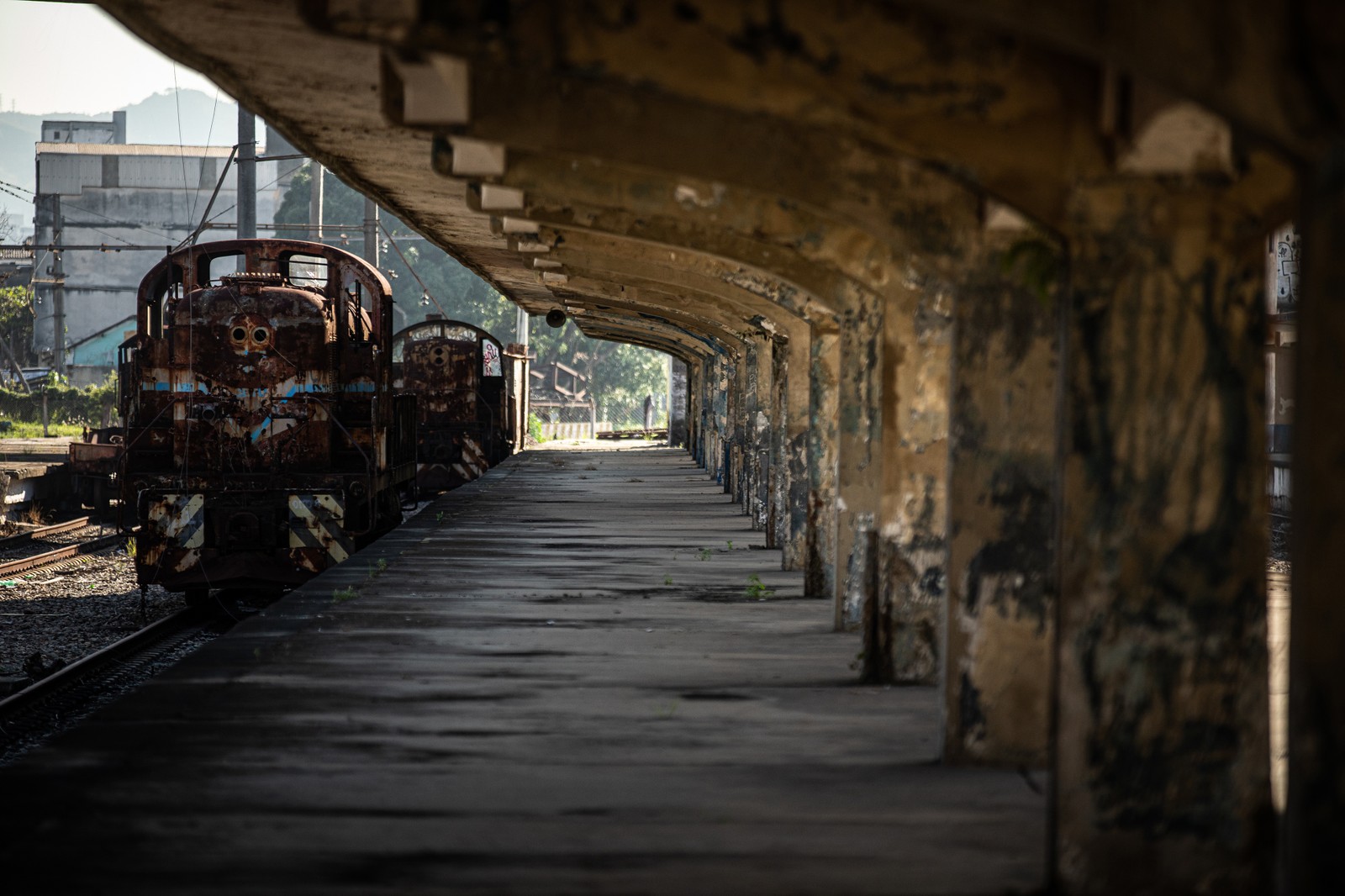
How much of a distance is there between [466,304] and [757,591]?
43.9 meters

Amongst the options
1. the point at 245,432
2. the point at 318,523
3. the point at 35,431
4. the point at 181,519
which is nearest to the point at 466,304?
the point at 35,431

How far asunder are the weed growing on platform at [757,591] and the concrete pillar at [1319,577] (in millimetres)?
5677

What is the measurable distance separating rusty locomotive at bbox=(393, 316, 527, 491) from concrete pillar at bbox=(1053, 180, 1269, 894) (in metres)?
19.4

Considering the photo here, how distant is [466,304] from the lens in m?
→ 50.8

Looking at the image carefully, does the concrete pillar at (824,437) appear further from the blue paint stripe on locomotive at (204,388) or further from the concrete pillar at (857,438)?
the blue paint stripe on locomotive at (204,388)

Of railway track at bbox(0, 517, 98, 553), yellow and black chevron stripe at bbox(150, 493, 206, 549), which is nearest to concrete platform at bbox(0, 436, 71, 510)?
railway track at bbox(0, 517, 98, 553)

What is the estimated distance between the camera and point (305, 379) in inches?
482

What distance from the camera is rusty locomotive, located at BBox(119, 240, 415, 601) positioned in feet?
38.0

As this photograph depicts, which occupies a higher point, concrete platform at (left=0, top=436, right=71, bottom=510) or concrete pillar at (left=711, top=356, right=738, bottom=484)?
concrete pillar at (left=711, top=356, right=738, bottom=484)

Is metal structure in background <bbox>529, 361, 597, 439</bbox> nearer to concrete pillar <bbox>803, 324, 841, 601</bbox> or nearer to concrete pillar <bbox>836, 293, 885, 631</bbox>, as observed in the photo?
concrete pillar <bbox>803, 324, 841, 601</bbox>

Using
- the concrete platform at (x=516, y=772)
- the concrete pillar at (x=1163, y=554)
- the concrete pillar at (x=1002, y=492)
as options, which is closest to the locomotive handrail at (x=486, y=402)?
the concrete platform at (x=516, y=772)

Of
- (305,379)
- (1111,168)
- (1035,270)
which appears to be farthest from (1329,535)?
(305,379)

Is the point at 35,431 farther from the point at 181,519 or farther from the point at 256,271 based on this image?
the point at 181,519

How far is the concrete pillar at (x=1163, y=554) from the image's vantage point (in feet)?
9.64
